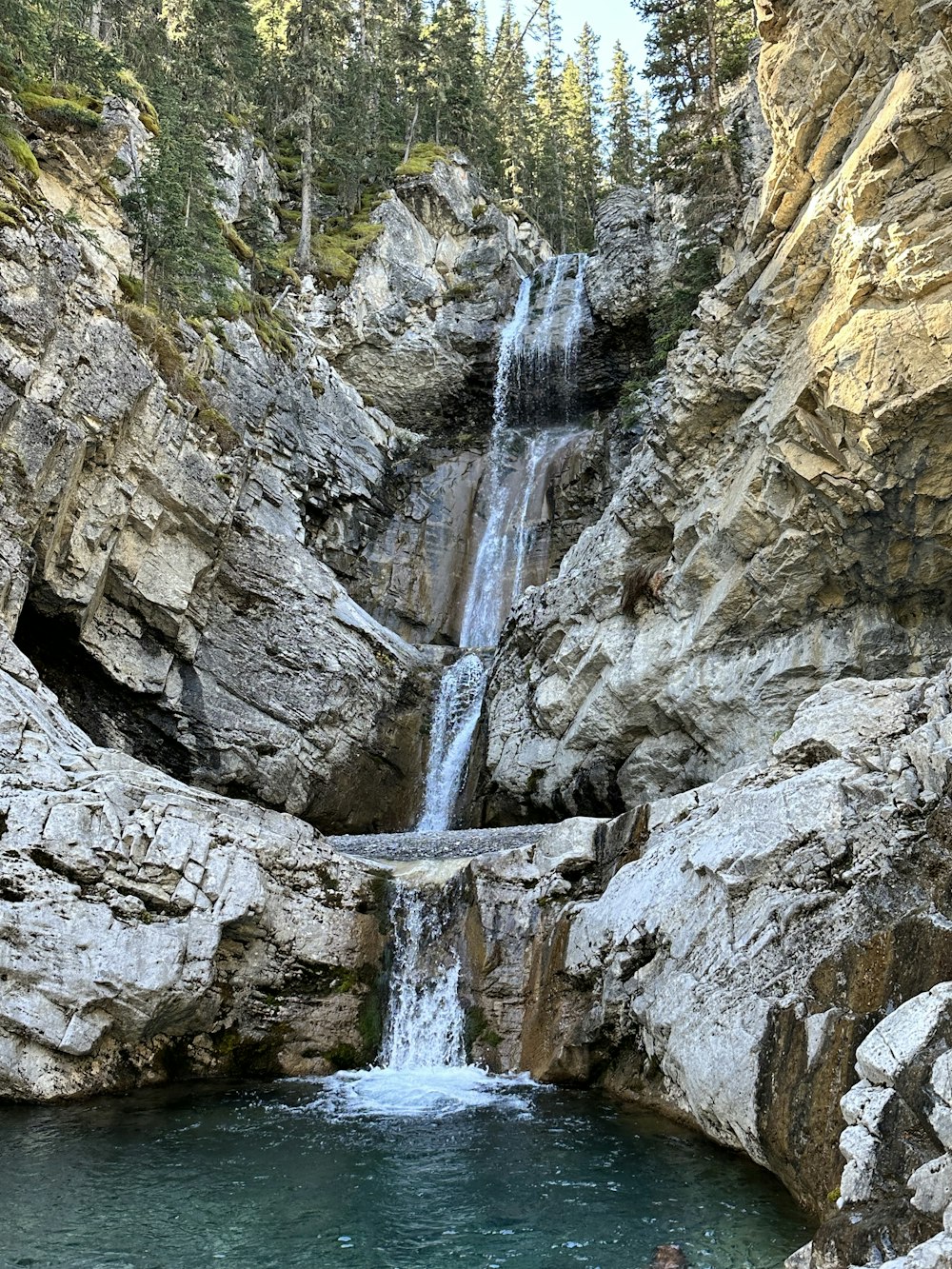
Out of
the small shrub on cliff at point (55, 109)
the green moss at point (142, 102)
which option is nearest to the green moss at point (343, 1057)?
the small shrub on cliff at point (55, 109)

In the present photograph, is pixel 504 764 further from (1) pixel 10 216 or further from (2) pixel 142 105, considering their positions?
(2) pixel 142 105

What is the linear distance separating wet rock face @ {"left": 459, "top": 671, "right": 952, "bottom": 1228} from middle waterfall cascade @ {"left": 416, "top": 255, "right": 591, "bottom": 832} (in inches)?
462

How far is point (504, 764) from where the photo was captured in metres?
26.5

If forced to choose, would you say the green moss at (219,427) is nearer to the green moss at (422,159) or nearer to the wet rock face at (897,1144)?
the wet rock face at (897,1144)

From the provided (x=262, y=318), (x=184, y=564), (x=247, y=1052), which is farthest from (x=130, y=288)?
(x=247, y=1052)

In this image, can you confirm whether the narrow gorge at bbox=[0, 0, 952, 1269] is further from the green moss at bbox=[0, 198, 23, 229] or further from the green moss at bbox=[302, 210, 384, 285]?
the green moss at bbox=[302, 210, 384, 285]

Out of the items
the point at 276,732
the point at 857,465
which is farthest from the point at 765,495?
the point at 276,732

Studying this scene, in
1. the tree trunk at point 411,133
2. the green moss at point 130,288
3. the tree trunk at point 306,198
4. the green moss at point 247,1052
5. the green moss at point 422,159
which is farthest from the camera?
the tree trunk at point 411,133

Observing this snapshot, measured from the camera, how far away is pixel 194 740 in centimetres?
2608

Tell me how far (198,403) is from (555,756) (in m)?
15.3

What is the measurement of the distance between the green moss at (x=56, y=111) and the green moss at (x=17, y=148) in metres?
3.65

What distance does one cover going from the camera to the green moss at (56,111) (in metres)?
28.2

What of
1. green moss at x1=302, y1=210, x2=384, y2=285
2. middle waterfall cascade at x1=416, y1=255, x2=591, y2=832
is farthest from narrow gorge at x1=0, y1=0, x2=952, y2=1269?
green moss at x1=302, y1=210, x2=384, y2=285

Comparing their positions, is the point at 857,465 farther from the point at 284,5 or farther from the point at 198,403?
the point at 284,5
